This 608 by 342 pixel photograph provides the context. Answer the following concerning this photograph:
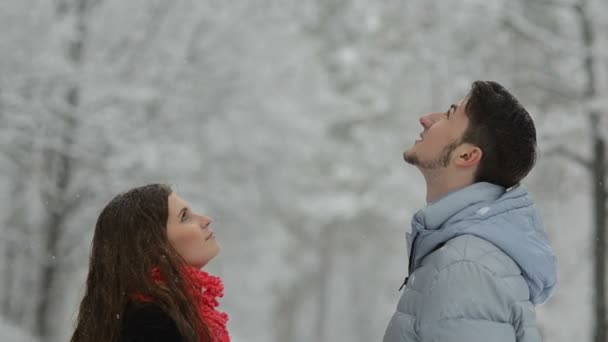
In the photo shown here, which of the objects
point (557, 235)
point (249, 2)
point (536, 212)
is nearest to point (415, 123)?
point (557, 235)

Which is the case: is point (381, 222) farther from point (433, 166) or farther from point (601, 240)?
point (433, 166)

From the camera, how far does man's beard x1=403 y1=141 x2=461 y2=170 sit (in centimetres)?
281

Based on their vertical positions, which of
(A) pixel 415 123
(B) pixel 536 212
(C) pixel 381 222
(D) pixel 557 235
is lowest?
(B) pixel 536 212

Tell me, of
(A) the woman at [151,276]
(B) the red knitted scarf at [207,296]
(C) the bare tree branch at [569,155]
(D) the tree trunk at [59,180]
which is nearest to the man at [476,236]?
(B) the red knitted scarf at [207,296]

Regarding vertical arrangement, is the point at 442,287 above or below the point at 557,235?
below

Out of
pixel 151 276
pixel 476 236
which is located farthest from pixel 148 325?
pixel 476 236

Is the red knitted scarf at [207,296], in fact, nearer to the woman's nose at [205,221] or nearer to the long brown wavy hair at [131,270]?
the long brown wavy hair at [131,270]

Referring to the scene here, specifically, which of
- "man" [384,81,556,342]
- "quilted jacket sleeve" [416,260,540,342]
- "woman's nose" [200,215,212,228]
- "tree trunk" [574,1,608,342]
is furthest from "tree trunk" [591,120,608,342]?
"woman's nose" [200,215,212,228]

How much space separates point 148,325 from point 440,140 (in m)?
1.14

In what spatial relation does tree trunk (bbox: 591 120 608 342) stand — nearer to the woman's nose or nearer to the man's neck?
the man's neck

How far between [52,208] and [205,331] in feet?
27.7

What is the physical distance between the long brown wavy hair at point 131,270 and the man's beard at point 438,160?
0.84 meters

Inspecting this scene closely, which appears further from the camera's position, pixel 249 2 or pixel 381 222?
pixel 381 222

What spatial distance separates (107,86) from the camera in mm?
10125
